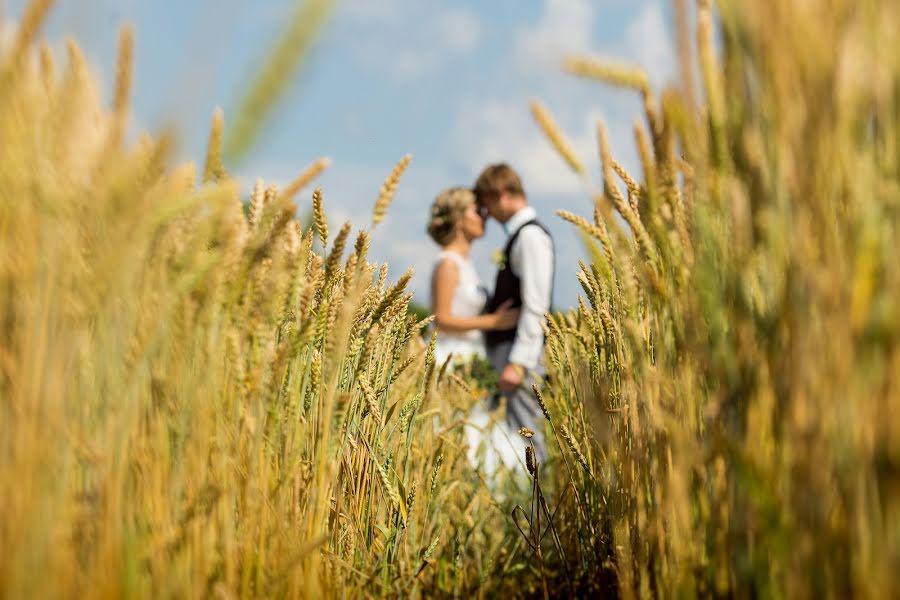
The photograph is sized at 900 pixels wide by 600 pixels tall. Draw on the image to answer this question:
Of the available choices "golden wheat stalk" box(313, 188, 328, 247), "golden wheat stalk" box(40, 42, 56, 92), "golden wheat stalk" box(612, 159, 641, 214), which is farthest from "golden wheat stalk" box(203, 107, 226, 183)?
"golden wheat stalk" box(612, 159, 641, 214)

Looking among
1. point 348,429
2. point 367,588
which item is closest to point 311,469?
point 348,429

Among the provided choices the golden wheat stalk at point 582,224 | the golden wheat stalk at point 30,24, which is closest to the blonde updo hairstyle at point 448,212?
the golden wheat stalk at point 582,224

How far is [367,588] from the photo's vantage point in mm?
1492

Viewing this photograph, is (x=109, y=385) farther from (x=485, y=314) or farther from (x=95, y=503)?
(x=485, y=314)

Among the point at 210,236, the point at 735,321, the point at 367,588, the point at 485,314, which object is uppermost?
the point at 485,314

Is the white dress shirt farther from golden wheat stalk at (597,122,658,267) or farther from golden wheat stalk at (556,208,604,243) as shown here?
golden wheat stalk at (597,122,658,267)

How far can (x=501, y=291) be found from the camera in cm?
459

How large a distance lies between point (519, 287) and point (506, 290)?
9 cm

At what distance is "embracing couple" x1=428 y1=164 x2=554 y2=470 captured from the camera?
4.20 m

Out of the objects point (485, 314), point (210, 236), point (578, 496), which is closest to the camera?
point (210, 236)

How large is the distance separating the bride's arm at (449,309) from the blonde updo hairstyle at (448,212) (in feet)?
1.16

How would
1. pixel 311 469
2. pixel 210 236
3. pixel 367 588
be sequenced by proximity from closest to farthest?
pixel 210 236
pixel 311 469
pixel 367 588

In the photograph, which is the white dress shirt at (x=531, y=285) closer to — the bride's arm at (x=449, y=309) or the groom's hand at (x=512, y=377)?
the groom's hand at (x=512, y=377)

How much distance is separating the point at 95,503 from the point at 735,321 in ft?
2.28
